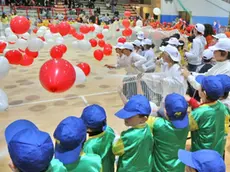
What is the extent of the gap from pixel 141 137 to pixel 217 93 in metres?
0.67

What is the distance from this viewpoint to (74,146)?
4.50 feet

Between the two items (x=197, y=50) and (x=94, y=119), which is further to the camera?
(x=197, y=50)

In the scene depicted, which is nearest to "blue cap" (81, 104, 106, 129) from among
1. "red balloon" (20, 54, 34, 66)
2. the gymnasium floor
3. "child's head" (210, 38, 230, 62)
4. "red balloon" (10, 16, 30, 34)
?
the gymnasium floor

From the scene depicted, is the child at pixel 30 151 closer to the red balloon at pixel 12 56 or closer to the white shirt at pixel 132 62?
the white shirt at pixel 132 62

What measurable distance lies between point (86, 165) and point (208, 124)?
102cm

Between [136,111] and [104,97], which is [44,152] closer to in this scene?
[136,111]

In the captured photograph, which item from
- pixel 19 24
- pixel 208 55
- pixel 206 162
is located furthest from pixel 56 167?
pixel 19 24

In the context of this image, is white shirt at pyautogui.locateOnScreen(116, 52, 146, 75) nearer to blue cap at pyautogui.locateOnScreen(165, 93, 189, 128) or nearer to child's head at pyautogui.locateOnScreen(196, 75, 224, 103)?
child's head at pyautogui.locateOnScreen(196, 75, 224, 103)

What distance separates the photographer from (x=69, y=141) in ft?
4.40

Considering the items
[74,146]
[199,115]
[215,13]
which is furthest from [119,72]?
[215,13]

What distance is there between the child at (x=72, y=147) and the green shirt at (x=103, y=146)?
203 millimetres

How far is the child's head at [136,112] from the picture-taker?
1676 mm

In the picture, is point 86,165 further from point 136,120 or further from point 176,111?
point 176,111

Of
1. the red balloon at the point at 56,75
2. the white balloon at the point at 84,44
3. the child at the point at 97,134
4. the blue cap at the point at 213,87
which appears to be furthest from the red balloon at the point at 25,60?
the blue cap at the point at 213,87
